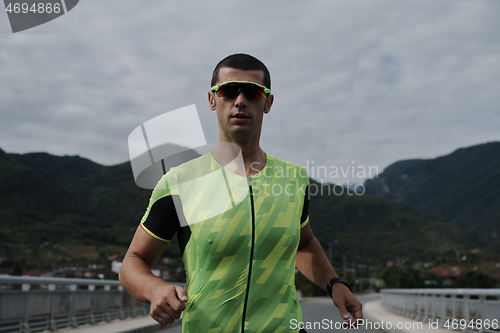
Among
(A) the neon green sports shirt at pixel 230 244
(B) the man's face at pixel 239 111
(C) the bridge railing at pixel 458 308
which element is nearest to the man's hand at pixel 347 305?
(A) the neon green sports shirt at pixel 230 244

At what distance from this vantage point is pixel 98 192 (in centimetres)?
16275

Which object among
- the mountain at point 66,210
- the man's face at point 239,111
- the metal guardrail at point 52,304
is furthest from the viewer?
the mountain at point 66,210

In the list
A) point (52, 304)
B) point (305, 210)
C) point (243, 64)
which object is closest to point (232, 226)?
point (305, 210)

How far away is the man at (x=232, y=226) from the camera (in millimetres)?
2035

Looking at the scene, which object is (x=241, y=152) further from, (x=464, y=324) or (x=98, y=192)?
(x=98, y=192)

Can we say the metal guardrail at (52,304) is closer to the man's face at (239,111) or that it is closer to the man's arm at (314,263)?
the man's arm at (314,263)

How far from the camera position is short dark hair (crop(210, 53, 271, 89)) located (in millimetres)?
2229

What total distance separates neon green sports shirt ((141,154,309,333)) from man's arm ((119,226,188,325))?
0.05 meters

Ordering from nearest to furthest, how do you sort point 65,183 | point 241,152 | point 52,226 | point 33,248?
point 241,152, point 33,248, point 52,226, point 65,183

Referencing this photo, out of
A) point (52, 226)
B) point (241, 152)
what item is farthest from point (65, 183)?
point (241, 152)

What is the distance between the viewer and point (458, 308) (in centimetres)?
1452

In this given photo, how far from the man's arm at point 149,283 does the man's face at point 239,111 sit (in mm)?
483

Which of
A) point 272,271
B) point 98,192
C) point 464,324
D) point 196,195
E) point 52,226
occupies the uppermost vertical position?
point 98,192

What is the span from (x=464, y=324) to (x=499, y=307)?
2.62 metres
